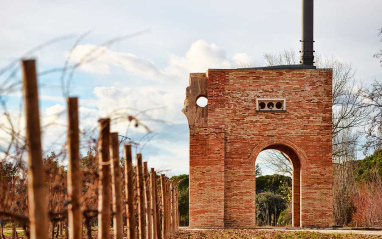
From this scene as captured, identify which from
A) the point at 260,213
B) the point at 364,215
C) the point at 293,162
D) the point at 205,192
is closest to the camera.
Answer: the point at 205,192

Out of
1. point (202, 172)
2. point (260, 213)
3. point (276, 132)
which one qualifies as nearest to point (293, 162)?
point (276, 132)

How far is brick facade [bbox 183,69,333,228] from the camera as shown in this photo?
21.3 m

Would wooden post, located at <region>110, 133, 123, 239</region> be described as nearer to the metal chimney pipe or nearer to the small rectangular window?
the small rectangular window

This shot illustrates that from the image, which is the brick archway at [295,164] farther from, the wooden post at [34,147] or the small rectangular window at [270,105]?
the wooden post at [34,147]

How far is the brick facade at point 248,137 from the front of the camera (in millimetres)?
21266

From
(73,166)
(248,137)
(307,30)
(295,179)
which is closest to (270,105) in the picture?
(248,137)

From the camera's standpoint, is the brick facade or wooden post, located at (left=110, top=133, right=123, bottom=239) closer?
wooden post, located at (left=110, top=133, right=123, bottom=239)

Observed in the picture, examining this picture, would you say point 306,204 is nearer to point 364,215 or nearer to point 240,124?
point 240,124

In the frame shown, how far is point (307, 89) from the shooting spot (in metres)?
21.7

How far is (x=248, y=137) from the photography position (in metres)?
21.4

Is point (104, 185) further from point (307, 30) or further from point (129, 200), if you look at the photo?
point (307, 30)

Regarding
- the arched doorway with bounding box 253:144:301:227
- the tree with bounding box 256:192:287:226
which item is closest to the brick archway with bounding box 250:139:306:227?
the arched doorway with bounding box 253:144:301:227

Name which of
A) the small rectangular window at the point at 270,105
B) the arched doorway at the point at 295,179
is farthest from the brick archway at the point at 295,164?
the small rectangular window at the point at 270,105

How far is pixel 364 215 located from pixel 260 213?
704 cm
